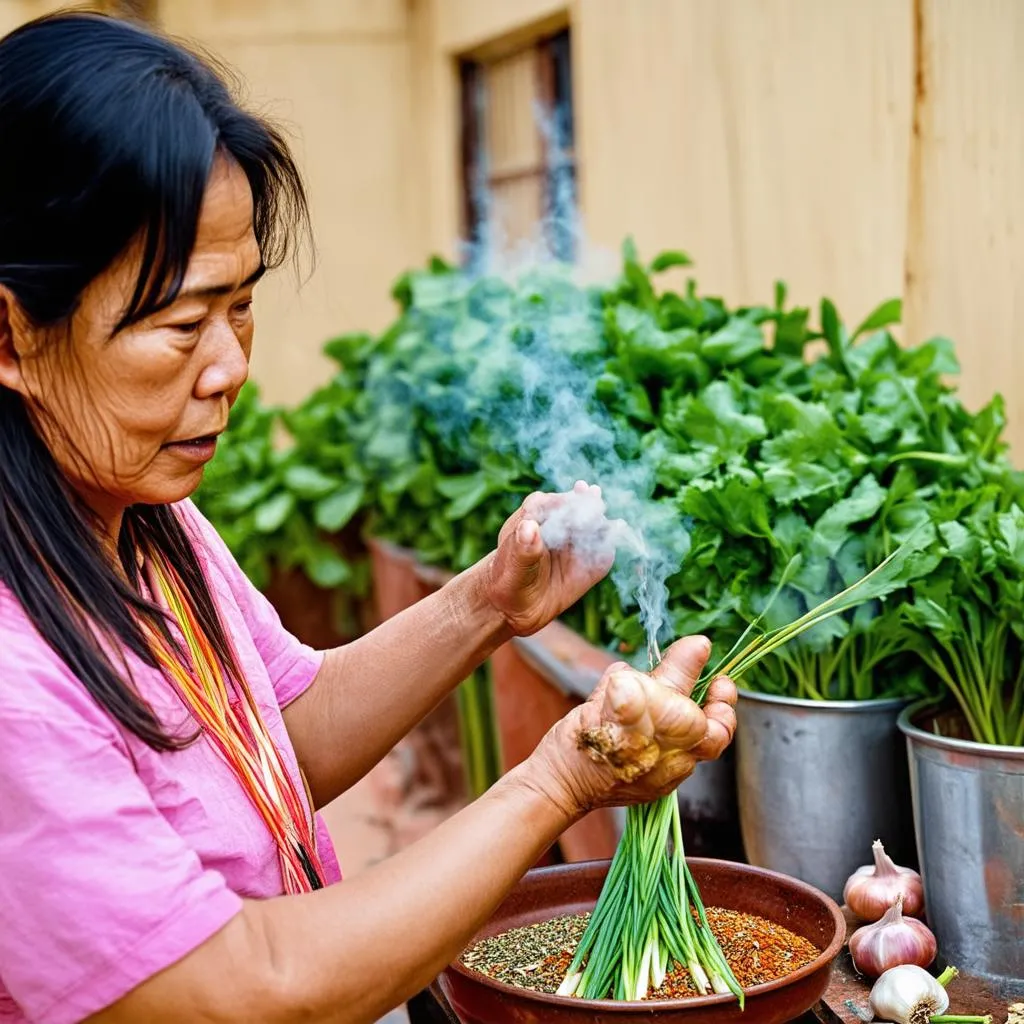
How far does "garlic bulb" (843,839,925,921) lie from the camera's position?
2033 millimetres

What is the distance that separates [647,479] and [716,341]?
69 centimetres

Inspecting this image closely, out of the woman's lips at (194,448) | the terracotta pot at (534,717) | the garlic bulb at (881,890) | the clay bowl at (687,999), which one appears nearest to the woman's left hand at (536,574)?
the clay bowl at (687,999)

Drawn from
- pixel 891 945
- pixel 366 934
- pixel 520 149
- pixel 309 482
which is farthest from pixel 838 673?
pixel 520 149

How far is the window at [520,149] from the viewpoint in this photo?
624 cm

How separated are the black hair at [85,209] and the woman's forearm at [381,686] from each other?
0.50 meters

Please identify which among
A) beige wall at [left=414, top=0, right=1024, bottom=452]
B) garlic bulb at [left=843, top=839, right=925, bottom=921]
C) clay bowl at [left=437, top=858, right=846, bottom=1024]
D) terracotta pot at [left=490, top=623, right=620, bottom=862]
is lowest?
terracotta pot at [left=490, top=623, right=620, bottom=862]

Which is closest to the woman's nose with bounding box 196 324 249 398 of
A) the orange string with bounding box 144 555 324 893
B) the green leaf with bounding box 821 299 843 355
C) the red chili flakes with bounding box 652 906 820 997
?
the orange string with bounding box 144 555 324 893

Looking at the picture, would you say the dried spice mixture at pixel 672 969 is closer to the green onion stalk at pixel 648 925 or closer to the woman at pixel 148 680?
the green onion stalk at pixel 648 925

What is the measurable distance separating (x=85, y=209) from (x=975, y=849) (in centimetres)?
146

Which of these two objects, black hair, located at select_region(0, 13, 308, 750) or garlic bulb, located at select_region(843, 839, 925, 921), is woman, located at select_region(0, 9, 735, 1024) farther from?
garlic bulb, located at select_region(843, 839, 925, 921)

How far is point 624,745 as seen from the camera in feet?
4.83

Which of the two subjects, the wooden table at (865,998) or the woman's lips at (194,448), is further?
the wooden table at (865,998)

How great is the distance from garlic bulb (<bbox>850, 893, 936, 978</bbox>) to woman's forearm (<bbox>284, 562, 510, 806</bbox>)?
2.21 ft

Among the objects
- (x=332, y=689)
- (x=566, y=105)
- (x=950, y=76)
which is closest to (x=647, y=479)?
(x=332, y=689)
